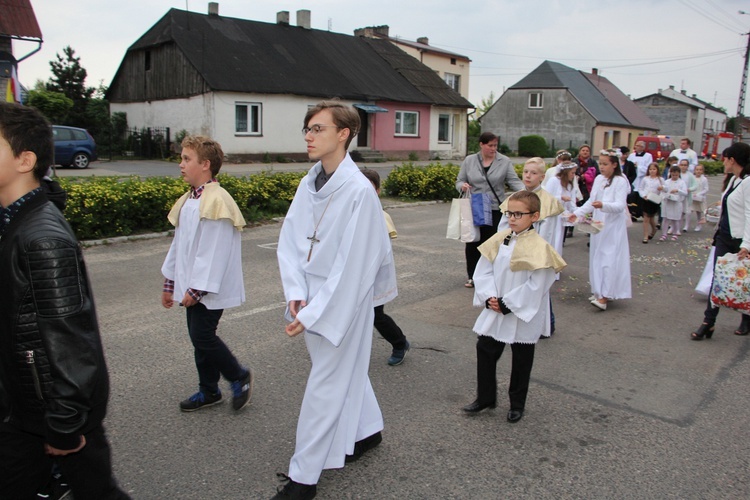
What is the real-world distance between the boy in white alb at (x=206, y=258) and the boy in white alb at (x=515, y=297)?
1.68 m

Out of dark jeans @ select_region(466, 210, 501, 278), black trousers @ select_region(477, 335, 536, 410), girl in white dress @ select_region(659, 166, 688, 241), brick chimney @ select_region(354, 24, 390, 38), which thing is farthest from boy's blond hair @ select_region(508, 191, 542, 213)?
brick chimney @ select_region(354, 24, 390, 38)

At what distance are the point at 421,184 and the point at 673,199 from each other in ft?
23.0

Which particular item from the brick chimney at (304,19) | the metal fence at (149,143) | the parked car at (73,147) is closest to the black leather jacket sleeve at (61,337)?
the parked car at (73,147)

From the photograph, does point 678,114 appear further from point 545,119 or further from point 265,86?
point 265,86

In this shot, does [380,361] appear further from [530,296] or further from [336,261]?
[336,261]

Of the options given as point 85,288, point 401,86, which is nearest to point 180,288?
point 85,288

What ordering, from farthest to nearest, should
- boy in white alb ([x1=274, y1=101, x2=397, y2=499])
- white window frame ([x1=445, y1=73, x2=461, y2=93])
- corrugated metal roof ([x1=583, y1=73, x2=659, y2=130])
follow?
corrugated metal roof ([x1=583, y1=73, x2=659, y2=130]) → white window frame ([x1=445, y1=73, x2=461, y2=93]) → boy in white alb ([x1=274, y1=101, x2=397, y2=499])

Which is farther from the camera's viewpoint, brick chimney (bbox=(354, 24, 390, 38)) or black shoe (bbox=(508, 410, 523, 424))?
brick chimney (bbox=(354, 24, 390, 38))

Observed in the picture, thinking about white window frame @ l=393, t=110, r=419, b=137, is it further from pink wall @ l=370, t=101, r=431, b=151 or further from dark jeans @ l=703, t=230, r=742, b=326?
dark jeans @ l=703, t=230, r=742, b=326

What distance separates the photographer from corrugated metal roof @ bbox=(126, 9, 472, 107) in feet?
93.3

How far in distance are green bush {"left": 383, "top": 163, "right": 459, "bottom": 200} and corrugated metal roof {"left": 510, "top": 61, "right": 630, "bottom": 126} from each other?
35.5 meters

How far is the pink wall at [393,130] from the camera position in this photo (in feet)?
113

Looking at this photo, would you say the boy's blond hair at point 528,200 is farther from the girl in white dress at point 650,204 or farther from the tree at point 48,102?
the tree at point 48,102

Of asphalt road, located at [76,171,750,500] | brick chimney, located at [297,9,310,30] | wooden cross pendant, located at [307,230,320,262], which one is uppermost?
brick chimney, located at [297,9,310,30]
